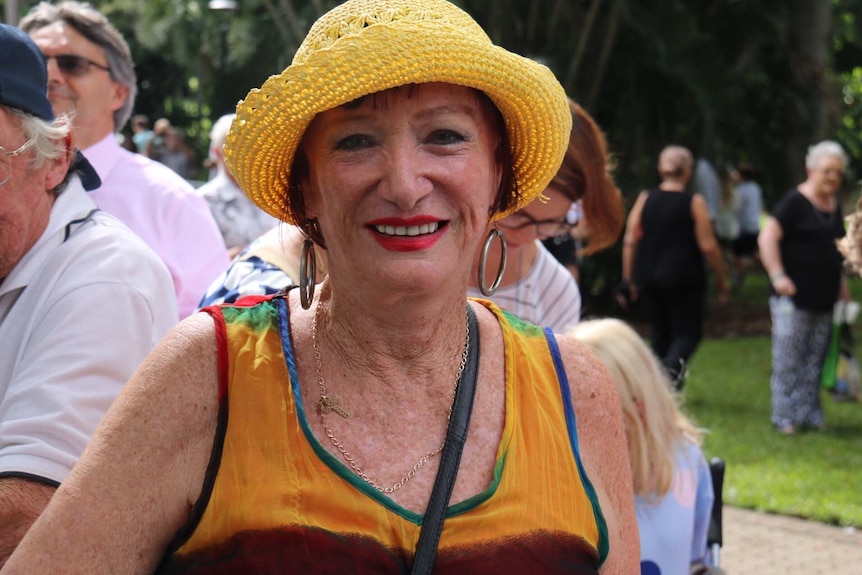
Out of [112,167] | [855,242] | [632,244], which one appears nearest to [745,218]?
[632,244]

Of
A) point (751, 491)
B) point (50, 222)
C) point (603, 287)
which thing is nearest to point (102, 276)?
point (50, 222)

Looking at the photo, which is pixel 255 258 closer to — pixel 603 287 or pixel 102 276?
pixel 102 276

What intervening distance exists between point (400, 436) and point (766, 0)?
1403 cm

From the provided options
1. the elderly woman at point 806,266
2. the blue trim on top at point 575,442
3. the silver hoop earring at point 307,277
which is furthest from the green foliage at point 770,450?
the silver hoop earring at point 307,277

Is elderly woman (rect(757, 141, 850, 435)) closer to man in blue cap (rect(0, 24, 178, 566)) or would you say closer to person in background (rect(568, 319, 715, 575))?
person in background (rect(568, 319, 715, 575))

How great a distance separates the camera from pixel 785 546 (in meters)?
6.26

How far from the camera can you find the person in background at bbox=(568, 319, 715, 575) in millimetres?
3604

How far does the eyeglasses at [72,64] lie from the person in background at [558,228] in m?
1.69

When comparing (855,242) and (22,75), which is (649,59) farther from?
(22,75)

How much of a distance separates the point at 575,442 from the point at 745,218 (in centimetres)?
1638

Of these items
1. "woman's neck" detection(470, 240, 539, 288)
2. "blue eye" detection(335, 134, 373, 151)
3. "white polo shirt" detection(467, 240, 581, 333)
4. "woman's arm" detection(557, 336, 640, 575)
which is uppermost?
"blue eye" detection(335, 134, 373, 151)

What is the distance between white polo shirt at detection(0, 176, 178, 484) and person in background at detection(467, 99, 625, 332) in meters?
1.37

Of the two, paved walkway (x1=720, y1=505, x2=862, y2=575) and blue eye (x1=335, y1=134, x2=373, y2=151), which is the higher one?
blue eye (x1=335, y1=134, x2=373, y2=151)

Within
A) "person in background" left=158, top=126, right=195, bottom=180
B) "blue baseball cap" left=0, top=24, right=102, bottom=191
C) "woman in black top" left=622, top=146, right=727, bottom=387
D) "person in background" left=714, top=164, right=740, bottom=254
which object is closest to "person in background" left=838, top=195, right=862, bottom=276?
"blue baseball cap" left=0, top=24, right=102, bottom=191
